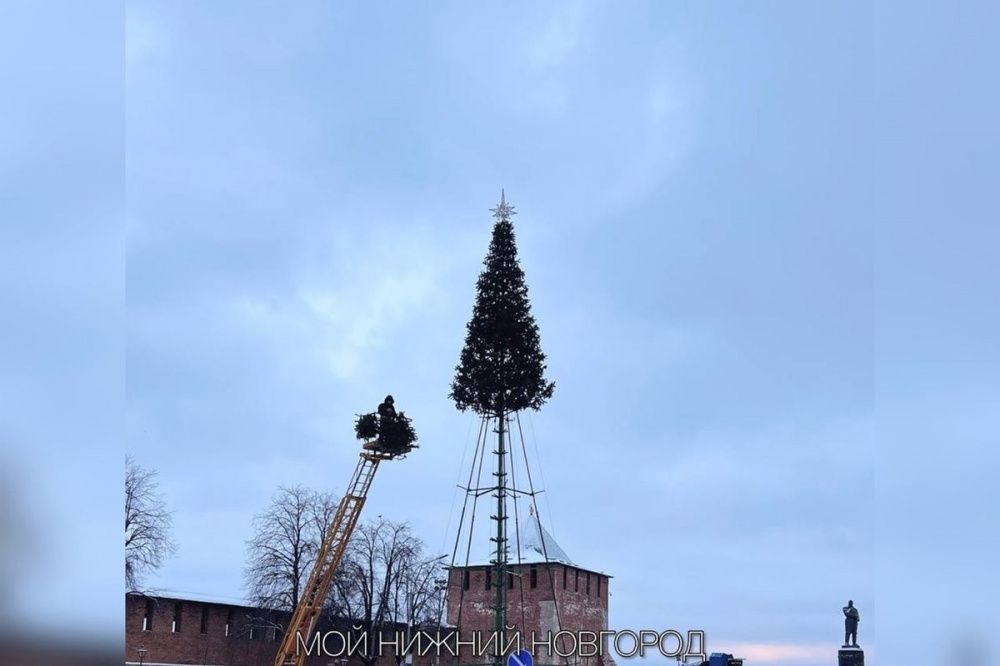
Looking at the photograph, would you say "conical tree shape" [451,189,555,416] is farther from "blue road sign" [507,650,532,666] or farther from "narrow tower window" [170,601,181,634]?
"narrow tower window" [170,601,181,634]

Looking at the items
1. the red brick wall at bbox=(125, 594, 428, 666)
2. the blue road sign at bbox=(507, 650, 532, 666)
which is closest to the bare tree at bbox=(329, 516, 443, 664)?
the red brick wall at bbox=(125, 594, 428, 666)

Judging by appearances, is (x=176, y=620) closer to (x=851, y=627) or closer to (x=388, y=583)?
(x=388, y=583)

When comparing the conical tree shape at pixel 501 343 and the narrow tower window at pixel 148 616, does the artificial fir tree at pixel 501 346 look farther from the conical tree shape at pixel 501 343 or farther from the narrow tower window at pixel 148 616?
the narrow tower window at pixel 148 616

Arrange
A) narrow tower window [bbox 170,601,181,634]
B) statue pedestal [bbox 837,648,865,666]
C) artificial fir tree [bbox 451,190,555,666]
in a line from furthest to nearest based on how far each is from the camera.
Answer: narrow tower window [bbox 170,601,181,634] → artificial fir tree [bbox 451,190,555,666] → statue pedestal [bbox 837,648,865,666]

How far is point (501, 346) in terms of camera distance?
23781 mm

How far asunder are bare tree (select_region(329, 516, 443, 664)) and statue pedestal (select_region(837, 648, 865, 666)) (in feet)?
53.0

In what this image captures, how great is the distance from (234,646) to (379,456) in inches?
344

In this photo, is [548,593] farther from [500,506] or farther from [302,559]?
[302,559]

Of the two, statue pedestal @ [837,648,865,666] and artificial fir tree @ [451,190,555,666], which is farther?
artificial fir tree @ [451,190,555,666]

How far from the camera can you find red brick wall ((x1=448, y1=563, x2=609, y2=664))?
24.2m

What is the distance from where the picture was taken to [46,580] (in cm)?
713

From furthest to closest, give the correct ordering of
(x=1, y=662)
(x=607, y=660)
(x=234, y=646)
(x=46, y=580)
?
(x=234, y=646) < (x=607, y=660) < (x=46, y=580) < (x=1, y=662)

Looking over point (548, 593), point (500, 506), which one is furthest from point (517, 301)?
point (548, 593)

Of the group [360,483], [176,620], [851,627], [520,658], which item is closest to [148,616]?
[176,620]
